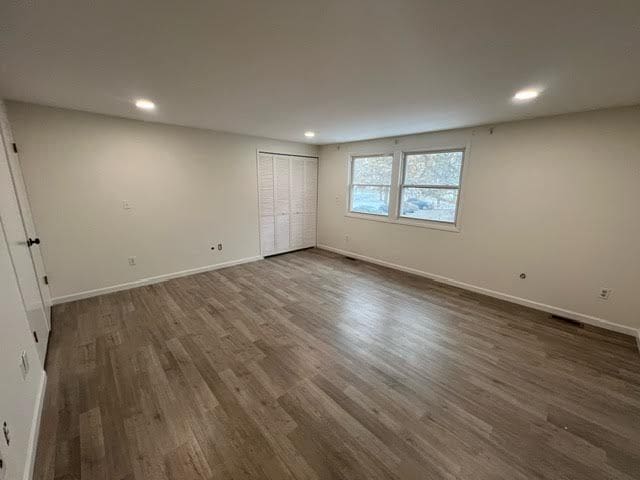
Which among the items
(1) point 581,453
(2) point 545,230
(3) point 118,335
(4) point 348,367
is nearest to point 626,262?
(2) point 545,230

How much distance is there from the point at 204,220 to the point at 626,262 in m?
5.60

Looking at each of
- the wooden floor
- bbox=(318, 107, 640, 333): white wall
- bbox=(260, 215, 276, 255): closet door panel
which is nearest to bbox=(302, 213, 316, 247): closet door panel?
bbox=(260, 215, 276, 255): closet door panel

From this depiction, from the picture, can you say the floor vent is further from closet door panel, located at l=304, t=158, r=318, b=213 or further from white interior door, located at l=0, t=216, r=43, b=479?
white interior door, located at l=0, t=216, r=43, b=479

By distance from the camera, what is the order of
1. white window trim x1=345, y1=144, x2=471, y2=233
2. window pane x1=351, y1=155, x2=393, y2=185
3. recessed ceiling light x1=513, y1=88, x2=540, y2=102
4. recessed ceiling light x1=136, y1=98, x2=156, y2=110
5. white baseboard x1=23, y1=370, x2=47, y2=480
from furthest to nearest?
window pane x1=351, y1=155, x2=393, y2=185 < white window trim x1=345, y1=144, x2=471, y2=233 < recessed ceiling light x1=136, y1=98, x2=156, y2=110 < recessed ceiling light x1=513, y1=88, x2=540, y2=102 < white baseboard x1=23, y1=370, x2=47, y2=480

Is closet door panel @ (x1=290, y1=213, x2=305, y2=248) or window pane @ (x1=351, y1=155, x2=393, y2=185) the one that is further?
closet door panel @ (x1=290, y1=213, x2=305, y2=248)

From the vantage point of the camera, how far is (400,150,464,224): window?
3887 mm

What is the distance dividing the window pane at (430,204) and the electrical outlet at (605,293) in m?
1.79

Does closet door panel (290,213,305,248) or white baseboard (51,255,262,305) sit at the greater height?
closet door panel (290,213,305,248)

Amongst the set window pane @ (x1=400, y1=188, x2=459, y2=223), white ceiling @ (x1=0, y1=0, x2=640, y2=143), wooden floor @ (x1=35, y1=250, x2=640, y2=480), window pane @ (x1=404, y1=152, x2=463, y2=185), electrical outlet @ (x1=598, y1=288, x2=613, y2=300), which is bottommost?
wooden floor @ (x1=35, y1=250, x2=640, y2=480)

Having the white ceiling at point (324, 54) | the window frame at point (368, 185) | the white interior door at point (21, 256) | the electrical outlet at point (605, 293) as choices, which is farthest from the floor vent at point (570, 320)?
the white interior door at point (21, 256)

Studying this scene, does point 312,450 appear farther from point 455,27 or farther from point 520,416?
point 455,27

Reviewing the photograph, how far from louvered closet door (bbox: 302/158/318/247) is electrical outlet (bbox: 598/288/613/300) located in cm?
481

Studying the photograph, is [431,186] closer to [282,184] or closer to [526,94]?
[526,94]

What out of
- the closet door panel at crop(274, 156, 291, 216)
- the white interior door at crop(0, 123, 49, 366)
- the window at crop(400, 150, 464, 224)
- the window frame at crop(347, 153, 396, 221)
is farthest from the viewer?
the closet door panel at crop(274, 156, 291, 216)
